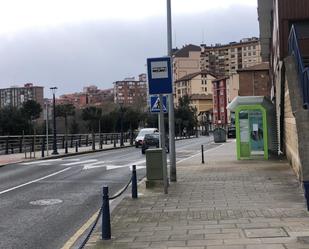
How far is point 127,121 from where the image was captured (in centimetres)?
9356

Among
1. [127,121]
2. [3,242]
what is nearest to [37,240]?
[3,242]

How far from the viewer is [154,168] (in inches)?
571

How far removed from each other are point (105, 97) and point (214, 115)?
125 feet

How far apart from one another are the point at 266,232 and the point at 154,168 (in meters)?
6.62

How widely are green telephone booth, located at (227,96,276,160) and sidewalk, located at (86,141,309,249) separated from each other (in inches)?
405

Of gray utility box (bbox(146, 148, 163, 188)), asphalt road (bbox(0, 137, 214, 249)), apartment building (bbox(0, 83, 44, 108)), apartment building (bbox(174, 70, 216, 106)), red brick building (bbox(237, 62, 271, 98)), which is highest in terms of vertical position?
apartment building (bbox(174, 70, 216, 106))

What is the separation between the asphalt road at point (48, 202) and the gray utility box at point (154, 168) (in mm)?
1316

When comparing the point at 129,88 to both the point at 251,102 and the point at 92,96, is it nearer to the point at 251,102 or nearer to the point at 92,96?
the point at 92,96

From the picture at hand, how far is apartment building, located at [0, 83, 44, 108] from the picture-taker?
97.3 metres

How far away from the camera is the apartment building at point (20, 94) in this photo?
97312mm

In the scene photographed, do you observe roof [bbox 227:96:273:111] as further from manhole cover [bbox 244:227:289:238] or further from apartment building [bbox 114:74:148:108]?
apartment building [bbox 114:74:148:108]

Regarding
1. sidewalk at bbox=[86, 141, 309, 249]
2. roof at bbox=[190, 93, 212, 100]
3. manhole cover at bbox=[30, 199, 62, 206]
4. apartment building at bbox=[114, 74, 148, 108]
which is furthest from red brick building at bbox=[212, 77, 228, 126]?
manhole cover at bbox=[30, 199, 62, 206]

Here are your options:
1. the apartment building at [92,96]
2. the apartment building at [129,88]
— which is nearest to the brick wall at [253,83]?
the apartment building at [129,88]

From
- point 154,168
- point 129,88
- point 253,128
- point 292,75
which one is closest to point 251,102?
point 253,128
